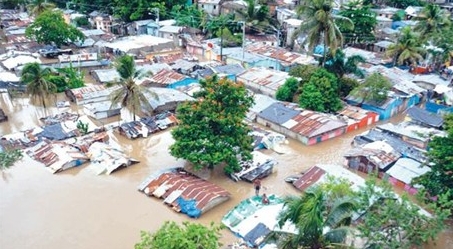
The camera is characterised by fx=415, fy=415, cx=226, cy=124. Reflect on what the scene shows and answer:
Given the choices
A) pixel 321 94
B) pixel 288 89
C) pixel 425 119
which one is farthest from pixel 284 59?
pixel 425 119

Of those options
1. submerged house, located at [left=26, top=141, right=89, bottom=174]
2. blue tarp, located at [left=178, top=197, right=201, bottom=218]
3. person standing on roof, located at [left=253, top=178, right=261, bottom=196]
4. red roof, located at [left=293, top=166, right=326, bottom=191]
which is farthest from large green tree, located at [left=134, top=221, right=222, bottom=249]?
submerged house, located at [left=26, top=141, right=89, bottom=174]

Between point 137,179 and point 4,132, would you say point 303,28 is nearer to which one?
point 137,179

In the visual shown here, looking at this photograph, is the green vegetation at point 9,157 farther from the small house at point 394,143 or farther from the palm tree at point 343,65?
the palm tree at point 343,65

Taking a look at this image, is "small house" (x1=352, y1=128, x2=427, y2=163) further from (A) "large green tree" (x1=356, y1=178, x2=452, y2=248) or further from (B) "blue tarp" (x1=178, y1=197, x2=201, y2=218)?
(B) "blue tarp" (x1=178, y1=197, x2=201, y2=218)

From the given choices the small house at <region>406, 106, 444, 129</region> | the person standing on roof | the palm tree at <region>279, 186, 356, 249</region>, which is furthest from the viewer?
the small house at <region>406, 106, 444, 129</region>

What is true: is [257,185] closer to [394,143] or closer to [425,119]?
[394,143]
